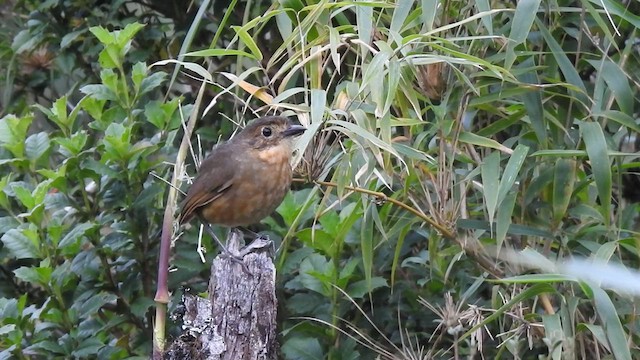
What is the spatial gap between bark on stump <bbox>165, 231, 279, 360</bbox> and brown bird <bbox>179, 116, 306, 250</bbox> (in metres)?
0.63

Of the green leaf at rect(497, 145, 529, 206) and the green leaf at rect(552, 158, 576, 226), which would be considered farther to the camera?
the green leaf at rect(552, 158, 576, 226)

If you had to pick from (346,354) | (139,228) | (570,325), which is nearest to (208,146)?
(139,228)

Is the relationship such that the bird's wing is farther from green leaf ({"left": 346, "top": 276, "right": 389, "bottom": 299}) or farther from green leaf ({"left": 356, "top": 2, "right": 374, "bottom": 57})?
green leaf ({"left": 356, "top": 2, "right": 374, "bottom": 57})

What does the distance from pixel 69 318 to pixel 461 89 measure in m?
1.60

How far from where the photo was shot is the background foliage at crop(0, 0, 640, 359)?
11.4 feet

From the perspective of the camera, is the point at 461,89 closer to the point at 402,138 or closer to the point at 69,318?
the point at 402,138

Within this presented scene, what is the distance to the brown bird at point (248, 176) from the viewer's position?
12.9 ft

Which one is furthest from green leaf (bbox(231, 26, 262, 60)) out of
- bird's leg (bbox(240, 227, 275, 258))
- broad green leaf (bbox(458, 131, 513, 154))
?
broad green leaf (bbox(458, 131, 513, 154))

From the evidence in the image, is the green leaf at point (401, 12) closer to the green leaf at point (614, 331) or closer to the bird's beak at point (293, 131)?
the bird's beak at point (293, 131)

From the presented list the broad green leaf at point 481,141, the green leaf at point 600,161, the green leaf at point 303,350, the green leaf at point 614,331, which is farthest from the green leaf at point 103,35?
the green leaf at point 614,331

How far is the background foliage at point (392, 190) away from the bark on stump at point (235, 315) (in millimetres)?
380

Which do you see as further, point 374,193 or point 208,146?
point 208,146

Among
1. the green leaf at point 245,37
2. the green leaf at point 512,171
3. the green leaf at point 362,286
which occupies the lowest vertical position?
the green leaf at point 362,286

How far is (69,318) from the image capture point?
165 inches
